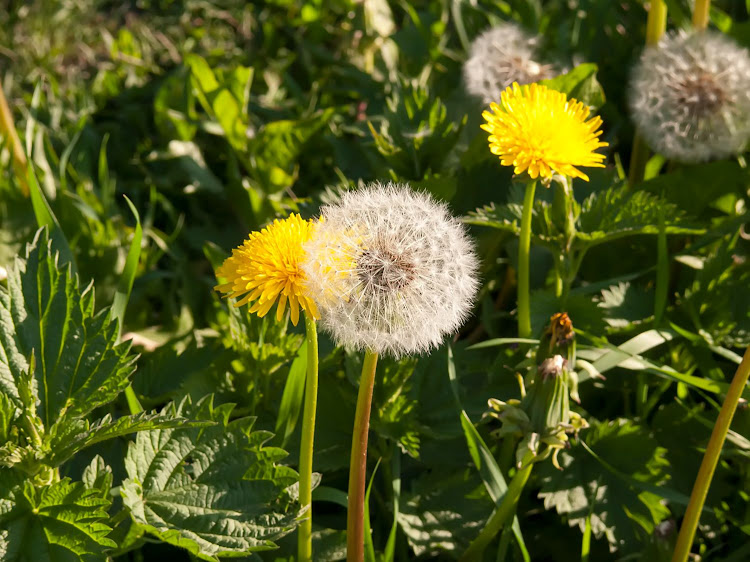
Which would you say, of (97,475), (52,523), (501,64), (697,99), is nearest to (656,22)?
(697,99)

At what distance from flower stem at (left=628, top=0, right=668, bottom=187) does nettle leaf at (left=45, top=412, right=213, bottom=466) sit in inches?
62.2

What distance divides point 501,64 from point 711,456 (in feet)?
4.62

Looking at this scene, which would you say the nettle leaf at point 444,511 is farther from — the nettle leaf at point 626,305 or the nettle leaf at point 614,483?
the nettle leaf at point 626,305

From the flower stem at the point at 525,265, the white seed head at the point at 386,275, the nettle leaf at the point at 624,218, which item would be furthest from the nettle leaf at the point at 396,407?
the nettle leaf at the point at 624,218

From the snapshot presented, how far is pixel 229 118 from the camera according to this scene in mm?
2498

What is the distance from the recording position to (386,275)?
1235mm

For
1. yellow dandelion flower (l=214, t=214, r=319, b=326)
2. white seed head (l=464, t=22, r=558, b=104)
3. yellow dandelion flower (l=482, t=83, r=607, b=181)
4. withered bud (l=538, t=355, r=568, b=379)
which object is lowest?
→ withered bud (l=538, t=355, r=568, b=379)

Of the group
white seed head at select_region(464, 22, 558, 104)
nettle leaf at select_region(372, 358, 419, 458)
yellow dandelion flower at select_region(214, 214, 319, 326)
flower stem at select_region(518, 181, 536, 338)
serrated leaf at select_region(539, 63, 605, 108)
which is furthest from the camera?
white seed head at select_region(464, 22, 558, 104)

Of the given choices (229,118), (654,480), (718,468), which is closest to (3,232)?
(229,118)

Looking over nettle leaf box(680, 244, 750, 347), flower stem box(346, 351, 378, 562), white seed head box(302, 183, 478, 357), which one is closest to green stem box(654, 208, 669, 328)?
nettle leaf box(680, 244, 750, 347)

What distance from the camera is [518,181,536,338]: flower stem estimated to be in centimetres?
151

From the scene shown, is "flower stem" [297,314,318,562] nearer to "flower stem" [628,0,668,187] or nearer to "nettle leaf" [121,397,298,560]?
"nettle leaf" [121,397,298,560]

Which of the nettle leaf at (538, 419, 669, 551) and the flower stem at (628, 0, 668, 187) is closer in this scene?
the nettle leaf at (538, 419, 669, 551)

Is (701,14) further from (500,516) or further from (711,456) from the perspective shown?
(500,516)
